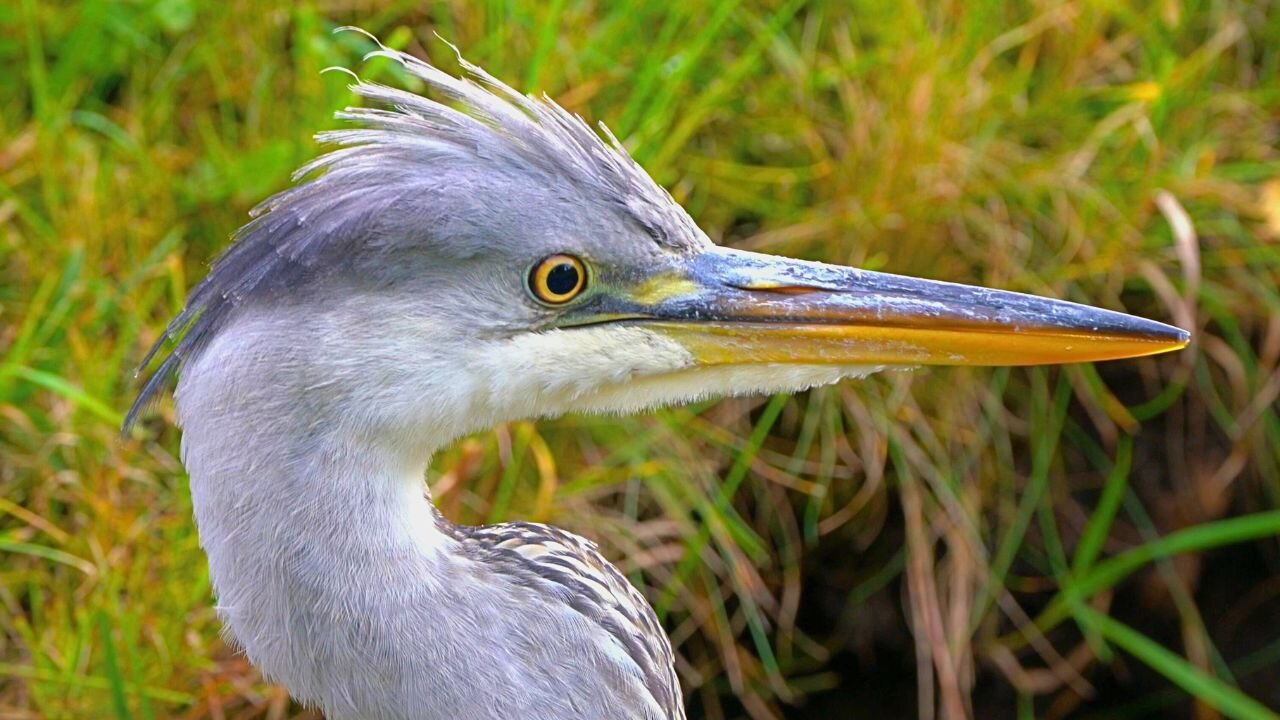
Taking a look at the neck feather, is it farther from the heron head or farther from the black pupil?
the black pupil

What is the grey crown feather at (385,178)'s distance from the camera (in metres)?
1.28

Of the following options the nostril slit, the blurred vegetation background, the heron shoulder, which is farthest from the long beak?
the blurred vegetation background

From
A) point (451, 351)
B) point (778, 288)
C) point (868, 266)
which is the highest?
point (868, 266)

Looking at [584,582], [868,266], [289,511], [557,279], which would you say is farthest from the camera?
[868,266]

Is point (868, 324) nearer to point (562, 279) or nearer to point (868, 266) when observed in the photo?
point (562, 279)

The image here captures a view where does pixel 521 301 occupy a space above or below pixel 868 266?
below

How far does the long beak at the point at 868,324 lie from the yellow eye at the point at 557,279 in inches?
2.7

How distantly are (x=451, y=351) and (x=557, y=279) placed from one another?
0.13 meters

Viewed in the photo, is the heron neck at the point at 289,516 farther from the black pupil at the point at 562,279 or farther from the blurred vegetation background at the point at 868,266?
the blurred vegetation background at the point at 868,266

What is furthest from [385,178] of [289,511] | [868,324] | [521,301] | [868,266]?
[868,266]

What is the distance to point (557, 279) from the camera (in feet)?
4.42

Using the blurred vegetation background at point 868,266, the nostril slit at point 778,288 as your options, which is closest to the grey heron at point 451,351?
the nostril slit at point 778,288

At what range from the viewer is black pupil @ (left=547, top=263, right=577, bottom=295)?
4.41 feet

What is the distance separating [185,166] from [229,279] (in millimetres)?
1296
